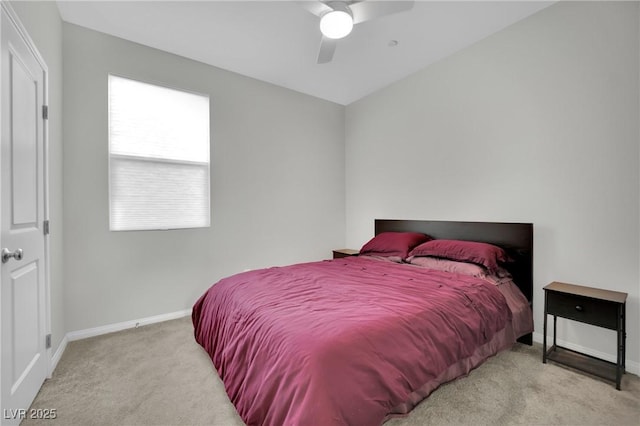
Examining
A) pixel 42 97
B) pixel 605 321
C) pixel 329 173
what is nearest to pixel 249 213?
pixel 329 173

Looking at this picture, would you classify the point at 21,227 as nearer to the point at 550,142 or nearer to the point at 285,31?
the point at 285,31

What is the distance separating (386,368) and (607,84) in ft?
8.85

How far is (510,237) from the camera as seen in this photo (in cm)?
268

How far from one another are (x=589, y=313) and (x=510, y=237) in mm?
849

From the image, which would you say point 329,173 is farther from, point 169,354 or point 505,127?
point 169,354

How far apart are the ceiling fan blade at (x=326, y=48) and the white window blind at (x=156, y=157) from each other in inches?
62.7

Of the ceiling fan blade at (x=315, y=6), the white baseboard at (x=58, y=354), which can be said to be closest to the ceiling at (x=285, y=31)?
the ceiling fan blade at (x=315, y=6)

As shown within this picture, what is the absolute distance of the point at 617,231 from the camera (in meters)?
2.12

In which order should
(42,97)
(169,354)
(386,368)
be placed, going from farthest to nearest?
(169,354) → (42,97) → (386,368)

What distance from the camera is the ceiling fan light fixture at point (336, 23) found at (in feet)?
6.70

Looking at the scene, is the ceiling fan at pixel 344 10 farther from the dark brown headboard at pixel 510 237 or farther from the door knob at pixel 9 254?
the door knob at pixel 9 254

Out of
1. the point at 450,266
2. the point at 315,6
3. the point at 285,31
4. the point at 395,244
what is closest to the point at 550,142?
the point at 450,266

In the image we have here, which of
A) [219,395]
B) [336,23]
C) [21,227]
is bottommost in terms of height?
[219,395]

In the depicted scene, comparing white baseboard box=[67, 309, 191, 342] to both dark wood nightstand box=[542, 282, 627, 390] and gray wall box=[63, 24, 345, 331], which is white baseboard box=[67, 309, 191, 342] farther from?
dark wood nightstand box=[542, 282, 627, 390]
